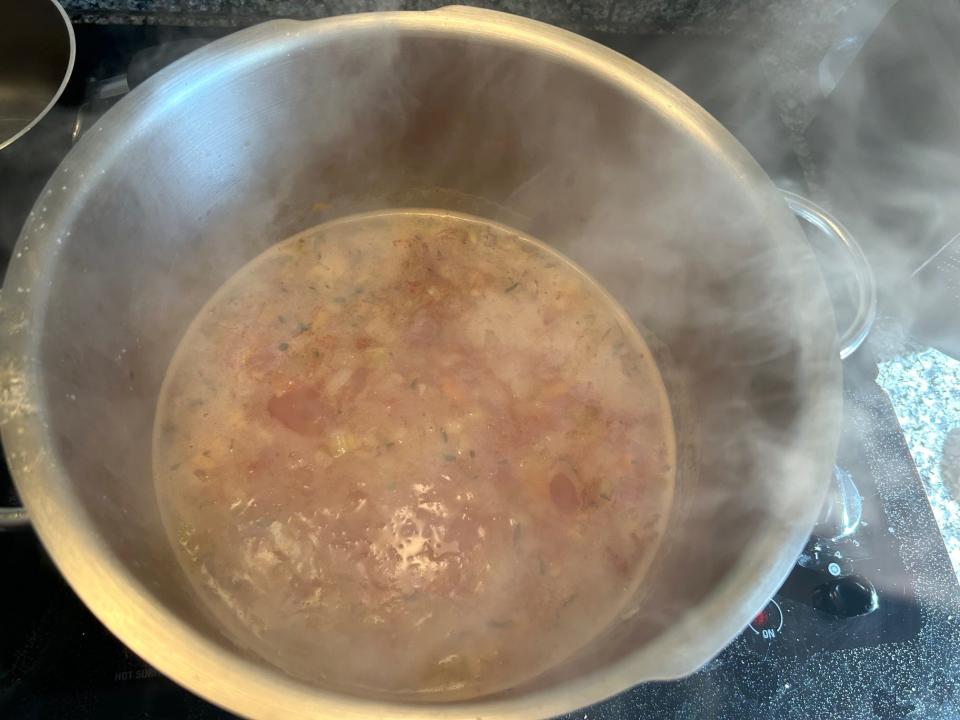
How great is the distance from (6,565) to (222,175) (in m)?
0.66

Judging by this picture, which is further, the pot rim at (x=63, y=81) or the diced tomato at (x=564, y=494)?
the diced tomato at (x=564, y=494)

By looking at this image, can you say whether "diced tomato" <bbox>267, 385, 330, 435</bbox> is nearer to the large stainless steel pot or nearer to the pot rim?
the large stainless steel pot

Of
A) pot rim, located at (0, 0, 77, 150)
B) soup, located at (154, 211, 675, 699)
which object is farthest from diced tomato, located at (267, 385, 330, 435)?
pot rim, located at (0, 0, 77, 150)

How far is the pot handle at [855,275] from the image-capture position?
3.09 ft

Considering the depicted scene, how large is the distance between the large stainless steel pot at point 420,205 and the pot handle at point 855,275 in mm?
87

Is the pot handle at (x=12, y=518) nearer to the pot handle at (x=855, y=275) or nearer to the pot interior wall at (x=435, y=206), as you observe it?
the pot interior wall at (x=435, y=206)

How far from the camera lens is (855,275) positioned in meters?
1.00

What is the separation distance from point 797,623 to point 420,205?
3.30 feet

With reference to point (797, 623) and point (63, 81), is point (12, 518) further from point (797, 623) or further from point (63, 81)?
point (797, 623)

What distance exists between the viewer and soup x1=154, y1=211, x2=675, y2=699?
3.44 ft

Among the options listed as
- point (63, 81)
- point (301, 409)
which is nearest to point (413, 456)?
point (301, 409)

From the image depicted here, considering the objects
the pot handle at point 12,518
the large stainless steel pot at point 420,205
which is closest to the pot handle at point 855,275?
the large stainless steel pot at point 420,205

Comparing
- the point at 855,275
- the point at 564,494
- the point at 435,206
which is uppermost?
the point at 855,275

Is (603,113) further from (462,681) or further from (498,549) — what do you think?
(462,681)
